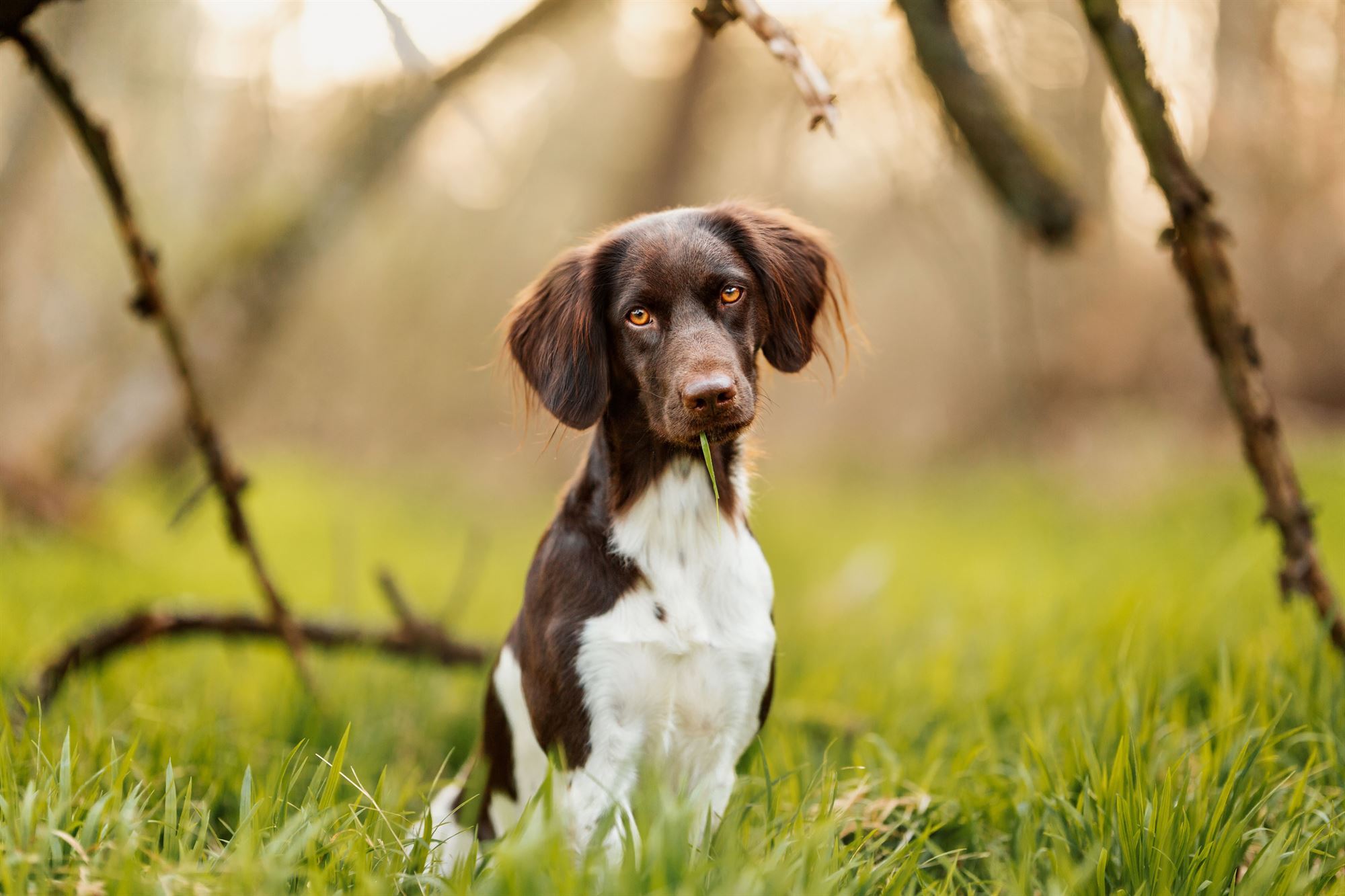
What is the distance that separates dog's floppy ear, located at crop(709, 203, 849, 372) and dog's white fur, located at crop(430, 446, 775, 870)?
0.39 metres

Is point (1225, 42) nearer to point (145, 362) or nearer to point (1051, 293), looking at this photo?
point (1051, 293)

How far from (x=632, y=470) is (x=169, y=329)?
65.5 inches

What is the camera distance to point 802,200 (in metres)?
12.1

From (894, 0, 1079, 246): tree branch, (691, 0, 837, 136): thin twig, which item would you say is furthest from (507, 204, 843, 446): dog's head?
(894, 0, 1079, 246): tree branch

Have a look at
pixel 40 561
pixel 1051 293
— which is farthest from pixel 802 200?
pixel 40 561

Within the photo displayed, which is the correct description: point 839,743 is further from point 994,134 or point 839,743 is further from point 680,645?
point 994,134

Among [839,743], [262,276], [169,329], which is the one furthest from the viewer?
[262,276]

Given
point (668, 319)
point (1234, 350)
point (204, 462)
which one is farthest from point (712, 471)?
point (204, 462)

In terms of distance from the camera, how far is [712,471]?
2.13 metres

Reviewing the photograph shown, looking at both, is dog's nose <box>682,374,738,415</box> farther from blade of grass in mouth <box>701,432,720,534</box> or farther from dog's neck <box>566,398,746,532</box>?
dog's neck <box>566,398,746,532</box>

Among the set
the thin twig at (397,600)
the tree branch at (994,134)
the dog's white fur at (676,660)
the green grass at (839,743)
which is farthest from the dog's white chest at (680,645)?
the thin twig at (397,600)

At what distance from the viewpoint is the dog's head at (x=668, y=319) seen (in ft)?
7.25

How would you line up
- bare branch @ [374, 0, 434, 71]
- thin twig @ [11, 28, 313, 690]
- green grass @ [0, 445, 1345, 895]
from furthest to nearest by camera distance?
thin twig @ [11, 28, 313, 690] → bare branch @ [374, 0, 434, 71] → green grass @ [0, 445, 1345, 895]

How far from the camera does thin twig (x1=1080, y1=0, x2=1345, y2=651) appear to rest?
2643 mm
